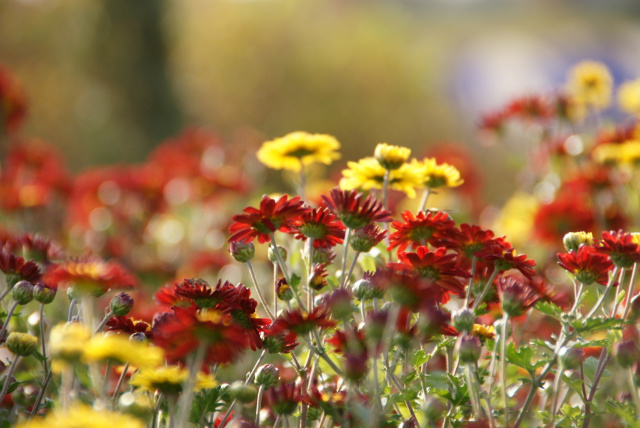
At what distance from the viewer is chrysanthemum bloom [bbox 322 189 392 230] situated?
132cm

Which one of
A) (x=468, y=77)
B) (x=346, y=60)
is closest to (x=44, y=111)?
(x=346, y=60)

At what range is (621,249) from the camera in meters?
1.29

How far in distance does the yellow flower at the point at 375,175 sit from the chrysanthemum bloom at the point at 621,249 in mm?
440

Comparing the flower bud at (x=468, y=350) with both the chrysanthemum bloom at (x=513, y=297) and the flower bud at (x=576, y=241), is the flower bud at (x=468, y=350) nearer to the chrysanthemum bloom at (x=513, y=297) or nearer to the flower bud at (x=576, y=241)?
the chrysanthemum bloom at (x=513, y=297)

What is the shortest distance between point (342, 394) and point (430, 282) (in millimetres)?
270

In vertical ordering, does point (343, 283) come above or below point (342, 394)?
above

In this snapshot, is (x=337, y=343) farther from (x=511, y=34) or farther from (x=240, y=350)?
(x=511, y=34)

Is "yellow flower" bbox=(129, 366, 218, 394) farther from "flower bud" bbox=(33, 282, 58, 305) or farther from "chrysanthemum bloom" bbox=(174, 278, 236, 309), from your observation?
"flower bud" bbox=(33, 282, 58, 305)

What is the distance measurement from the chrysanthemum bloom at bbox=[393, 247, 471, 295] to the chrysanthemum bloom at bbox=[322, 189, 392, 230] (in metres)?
0.09

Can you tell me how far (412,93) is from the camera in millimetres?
9656

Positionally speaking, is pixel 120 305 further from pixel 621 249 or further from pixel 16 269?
pixel 621 249

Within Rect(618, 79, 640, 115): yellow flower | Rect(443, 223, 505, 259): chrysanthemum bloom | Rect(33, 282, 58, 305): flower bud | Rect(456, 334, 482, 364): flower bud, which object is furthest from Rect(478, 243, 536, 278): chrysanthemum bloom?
Rect(618, 79, 640, 115): yellow flower

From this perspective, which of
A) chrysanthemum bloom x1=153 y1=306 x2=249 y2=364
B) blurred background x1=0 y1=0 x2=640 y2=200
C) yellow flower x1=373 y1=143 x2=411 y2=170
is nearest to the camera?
chrysanthemum bloom x1=153 y1=306 x2=249 y2=364

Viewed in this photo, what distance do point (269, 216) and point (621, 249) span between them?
0.66 metres
